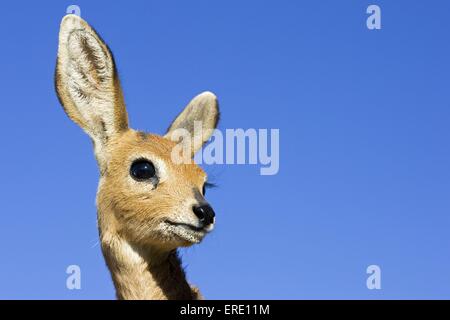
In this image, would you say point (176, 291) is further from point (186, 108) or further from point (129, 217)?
point (186, 108)

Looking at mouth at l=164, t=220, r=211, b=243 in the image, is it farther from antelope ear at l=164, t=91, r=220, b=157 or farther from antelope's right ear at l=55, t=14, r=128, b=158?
antelope ear at l=164, t=91, r=220, b=157

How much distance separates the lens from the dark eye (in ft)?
33.8

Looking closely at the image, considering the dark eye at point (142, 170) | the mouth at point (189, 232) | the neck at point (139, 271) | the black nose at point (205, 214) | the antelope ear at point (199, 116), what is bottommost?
the neck at point (139, 271)

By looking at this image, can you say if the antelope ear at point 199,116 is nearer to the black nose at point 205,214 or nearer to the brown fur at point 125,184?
the brown fur at point 125,184

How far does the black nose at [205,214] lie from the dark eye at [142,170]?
0.75m

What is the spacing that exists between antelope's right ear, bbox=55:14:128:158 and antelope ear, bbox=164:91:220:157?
1.07 metres

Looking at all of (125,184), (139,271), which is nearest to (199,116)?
(125,184)

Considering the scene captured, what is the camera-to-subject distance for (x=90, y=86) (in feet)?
36.5

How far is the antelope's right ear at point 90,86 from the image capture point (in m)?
10.9

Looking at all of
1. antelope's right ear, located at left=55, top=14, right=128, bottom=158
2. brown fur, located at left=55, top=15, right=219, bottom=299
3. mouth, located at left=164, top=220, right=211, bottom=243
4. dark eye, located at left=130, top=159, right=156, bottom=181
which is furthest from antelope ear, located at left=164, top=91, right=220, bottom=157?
mouth, located at left=164, top=220, right=211, bottom=243

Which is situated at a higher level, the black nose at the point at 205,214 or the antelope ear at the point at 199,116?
the antelope ear at the point at 199,116

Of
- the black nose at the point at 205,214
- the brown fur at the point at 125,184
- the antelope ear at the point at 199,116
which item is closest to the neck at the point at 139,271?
the brown fur at the point at 125,184

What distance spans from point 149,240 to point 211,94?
2769 mm
